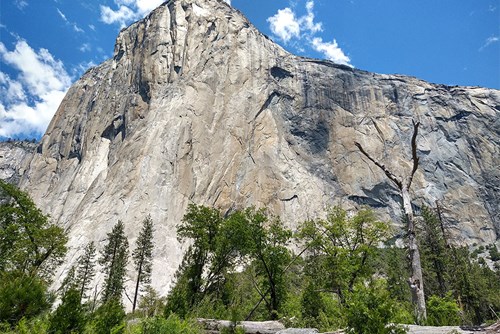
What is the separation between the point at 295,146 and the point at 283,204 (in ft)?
63.5

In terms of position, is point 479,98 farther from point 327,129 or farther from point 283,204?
point 283,204

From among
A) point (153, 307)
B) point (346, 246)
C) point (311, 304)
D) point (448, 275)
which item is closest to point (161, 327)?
point (153, 307)

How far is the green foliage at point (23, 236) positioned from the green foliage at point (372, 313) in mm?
25152

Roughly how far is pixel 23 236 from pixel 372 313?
28.3m

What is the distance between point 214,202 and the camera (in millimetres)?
74625

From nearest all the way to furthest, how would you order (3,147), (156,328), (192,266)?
(156,328) → (192,266) → (3,147)

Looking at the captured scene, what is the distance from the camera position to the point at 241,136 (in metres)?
84.8

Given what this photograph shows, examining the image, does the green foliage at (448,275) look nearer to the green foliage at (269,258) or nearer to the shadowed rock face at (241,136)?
the green foliage at (269,258)

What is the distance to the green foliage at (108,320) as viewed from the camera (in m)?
9.09

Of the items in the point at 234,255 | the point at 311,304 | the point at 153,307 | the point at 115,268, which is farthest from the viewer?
the point at 115,268

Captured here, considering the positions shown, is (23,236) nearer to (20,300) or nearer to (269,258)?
(269,258)

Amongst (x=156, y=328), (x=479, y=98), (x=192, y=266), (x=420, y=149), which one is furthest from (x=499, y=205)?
(x=156, y=328)

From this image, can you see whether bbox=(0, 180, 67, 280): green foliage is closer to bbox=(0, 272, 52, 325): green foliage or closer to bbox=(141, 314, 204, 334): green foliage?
bbox=(0, 272, 52, 325): green foliage

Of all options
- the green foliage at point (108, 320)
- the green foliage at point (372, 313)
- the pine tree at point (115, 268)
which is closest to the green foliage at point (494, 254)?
the pine tree at point (115, 268)
